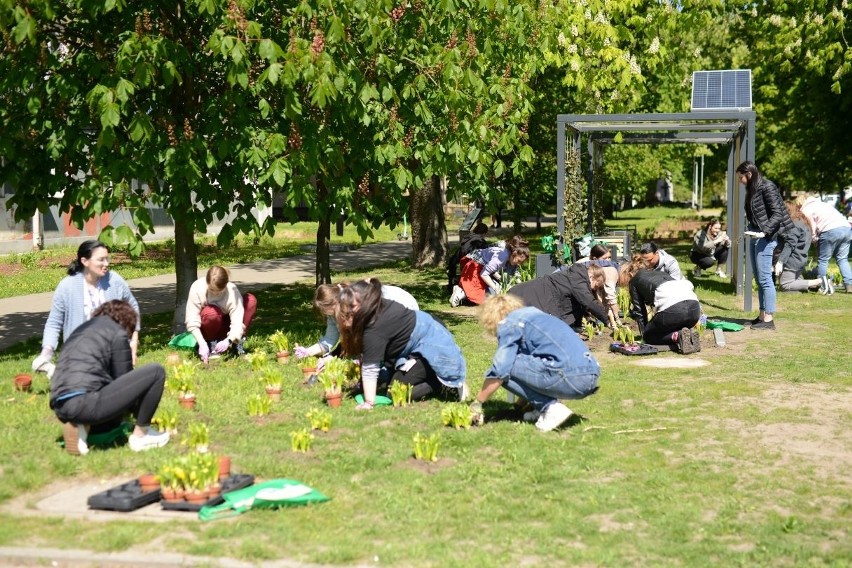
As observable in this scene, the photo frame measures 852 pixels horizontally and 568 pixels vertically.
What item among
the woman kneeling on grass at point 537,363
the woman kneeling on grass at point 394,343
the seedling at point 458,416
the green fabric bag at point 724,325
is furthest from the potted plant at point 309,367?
the green fabric bag at point 724,325

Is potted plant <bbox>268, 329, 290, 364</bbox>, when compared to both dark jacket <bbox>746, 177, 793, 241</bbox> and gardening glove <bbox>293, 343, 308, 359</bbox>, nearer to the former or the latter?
gardening glove <bbox>293, 343, 308, 359</bbox>

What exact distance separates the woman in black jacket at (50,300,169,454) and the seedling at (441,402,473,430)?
2.09 m

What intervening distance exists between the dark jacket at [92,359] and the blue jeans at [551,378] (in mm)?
2853

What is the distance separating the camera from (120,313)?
7602mm

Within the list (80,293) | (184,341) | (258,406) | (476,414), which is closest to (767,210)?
(476,414)

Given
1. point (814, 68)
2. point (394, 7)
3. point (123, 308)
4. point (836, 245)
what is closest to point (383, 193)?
point (394, 7)

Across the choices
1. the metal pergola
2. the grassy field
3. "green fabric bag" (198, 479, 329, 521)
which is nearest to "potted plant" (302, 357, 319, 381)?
the grassy field

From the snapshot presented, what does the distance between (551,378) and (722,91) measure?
1128 cm

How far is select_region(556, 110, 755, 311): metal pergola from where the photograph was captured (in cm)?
1578

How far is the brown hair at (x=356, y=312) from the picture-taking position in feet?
28.2

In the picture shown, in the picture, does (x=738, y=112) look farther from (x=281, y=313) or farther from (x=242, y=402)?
(x=242, y=402)

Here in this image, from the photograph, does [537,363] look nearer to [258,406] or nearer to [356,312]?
[356,312]

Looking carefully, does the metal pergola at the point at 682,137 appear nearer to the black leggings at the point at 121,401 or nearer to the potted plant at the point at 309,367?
the potted plant at the point at 309,367

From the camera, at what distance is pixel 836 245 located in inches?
698
